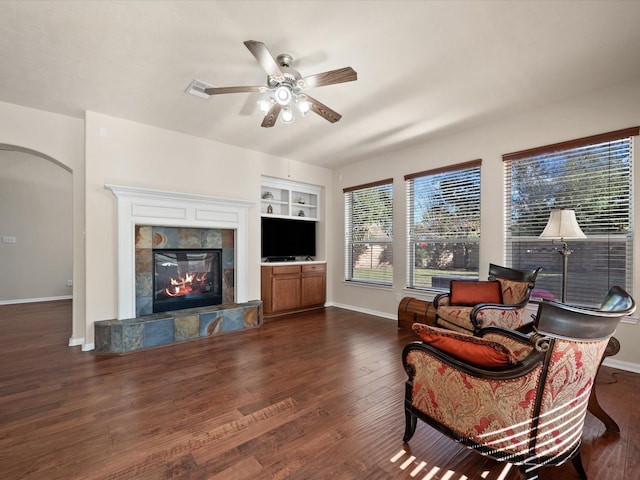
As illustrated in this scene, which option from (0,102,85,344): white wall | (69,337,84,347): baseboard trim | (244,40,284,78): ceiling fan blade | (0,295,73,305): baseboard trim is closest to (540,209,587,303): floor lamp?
(244,40,284,78): ceiling fan blade

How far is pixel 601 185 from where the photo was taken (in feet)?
9.78

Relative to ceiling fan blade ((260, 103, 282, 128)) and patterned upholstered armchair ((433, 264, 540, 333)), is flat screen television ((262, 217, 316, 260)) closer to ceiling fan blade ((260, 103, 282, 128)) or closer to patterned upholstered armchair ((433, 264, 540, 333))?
ceiling fan blade ((260, 103, 282, 128))

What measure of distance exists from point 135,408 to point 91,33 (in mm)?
2860

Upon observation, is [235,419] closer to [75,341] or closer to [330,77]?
[330,77]

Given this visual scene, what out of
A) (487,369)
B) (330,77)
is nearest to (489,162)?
(330,77)

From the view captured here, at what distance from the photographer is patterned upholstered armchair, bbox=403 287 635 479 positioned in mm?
1224

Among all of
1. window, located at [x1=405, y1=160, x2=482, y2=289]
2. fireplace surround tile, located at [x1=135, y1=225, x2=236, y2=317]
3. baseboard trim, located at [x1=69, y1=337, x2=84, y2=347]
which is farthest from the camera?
window, located at [x1=405, y1=160, x2=482, y2=289]

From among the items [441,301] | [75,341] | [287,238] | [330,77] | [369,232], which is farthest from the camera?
[287,238]

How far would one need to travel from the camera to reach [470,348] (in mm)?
1469

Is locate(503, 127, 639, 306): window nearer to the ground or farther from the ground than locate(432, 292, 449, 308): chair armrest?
farther from the ground

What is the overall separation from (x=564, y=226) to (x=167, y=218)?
14.8 feet

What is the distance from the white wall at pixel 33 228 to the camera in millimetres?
5895

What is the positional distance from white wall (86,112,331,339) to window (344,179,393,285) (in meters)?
1.82

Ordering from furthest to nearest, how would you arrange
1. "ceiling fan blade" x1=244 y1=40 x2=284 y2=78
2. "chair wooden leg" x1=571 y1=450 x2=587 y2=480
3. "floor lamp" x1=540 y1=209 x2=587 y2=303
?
"floor lamp" x1=540 y1=209 x2=587 y2=303 → "ceiling fan blade" x1=244 y1=40 x2=284 y2=78 → "chair wooden leg" x1=571 y1=450 x2=587 y2=480
